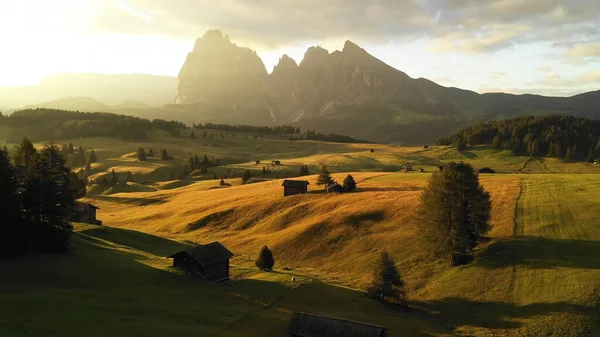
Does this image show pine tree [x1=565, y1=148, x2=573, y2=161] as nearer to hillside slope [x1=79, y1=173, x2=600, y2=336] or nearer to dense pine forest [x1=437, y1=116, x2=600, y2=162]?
dense pine forest [x1=437, y1=116, x2=600, y2=162]

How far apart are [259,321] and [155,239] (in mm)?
39868

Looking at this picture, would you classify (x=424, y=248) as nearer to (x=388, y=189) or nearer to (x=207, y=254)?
(x=207, y=254)

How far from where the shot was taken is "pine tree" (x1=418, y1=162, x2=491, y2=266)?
5866 cm

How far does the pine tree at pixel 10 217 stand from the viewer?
47906 mm

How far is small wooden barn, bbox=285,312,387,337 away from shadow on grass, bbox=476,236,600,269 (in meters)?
27.2

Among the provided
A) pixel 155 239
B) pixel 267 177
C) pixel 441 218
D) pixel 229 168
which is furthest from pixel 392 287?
pixel 229 168

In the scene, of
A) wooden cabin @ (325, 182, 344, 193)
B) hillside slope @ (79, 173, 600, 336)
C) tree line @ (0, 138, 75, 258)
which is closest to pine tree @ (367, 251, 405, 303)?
hillside slope @ (79, 173, 600, 336)

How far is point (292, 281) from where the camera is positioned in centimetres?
5253

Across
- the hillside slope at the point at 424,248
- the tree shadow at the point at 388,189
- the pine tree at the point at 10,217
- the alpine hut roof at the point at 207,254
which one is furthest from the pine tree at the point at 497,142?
the pine tree at the point at 10,217

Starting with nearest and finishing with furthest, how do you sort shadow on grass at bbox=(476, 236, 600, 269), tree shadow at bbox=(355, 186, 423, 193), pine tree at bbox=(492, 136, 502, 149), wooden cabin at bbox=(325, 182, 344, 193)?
shadow on grass at bbox=(476, 236, 600, 269) < tree shadow at bbox=(355, 186, 423, 193) < wooden cabin at bbox=(325, 182, 344, 193) < pine tree at bbox=(492, 136, 502, 149)

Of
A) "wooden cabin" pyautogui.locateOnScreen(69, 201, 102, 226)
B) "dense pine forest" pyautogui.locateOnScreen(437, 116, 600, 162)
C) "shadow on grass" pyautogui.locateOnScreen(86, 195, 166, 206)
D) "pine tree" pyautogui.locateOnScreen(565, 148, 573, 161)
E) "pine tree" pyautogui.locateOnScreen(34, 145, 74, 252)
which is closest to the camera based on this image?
"pine tree" pyautogui.locateOnScreen(34, 145, 74, 252)

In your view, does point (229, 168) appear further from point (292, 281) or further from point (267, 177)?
point (292, 281)

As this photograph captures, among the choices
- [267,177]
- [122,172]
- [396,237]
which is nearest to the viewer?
[396,237]

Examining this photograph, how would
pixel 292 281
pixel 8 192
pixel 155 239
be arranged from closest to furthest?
pixel 8 192
pixel 292 281
pixel 155 239
